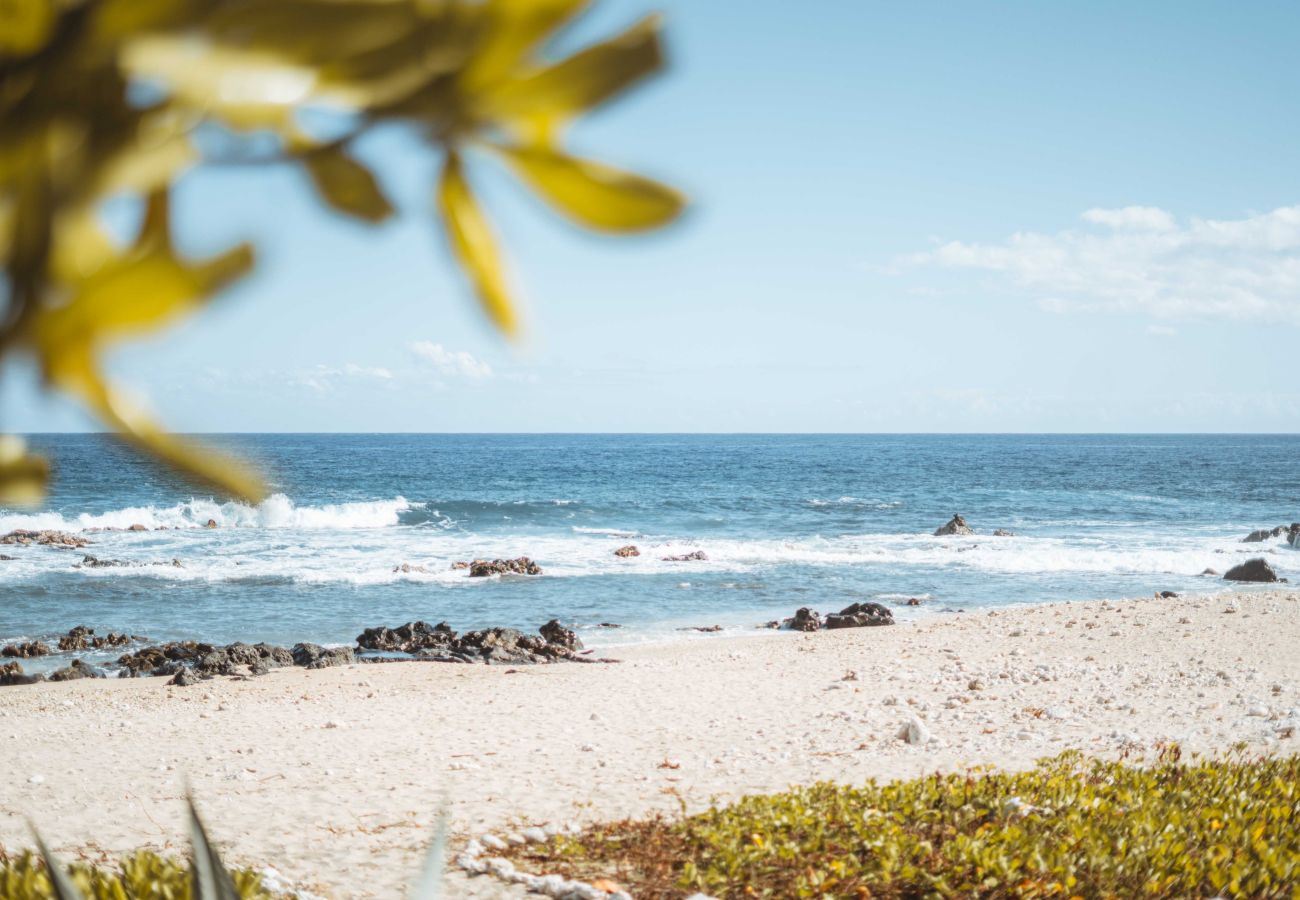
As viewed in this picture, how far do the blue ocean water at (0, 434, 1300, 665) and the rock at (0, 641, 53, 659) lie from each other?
144cm

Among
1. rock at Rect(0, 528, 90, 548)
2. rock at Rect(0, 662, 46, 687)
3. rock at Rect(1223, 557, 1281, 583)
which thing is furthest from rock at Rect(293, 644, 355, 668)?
rock at Rect(1223, 557, 1281, 583)

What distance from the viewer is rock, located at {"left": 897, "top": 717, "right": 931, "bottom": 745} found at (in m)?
7.76

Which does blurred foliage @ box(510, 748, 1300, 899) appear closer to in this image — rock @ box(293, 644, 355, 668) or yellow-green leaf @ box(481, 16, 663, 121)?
yellow-green leaf @ box(481, 16, 663, 121)

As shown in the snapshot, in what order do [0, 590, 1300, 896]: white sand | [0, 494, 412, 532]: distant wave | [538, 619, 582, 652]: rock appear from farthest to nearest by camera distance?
1. [0, 494, 412, 532]: distant wave
2. [538, 619, 582, 652]: rock
3. [0, 590, 1300, 896]: white sand

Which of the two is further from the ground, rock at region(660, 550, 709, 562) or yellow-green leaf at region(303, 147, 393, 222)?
yellow-green leaf at region(303, 147, 393, 222)

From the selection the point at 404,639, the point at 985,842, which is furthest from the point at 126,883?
the point at 404,639

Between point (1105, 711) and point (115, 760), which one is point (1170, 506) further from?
point (115, 760)

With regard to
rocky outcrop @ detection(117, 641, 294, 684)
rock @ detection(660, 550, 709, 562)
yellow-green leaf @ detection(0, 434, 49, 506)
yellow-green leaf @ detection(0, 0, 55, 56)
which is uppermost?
yellow-green leaf @ detection(0, 0, 55, 56)

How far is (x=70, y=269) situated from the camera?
0.30 m

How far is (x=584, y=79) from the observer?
0.33 meters

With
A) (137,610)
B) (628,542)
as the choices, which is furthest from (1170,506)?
(137,610)

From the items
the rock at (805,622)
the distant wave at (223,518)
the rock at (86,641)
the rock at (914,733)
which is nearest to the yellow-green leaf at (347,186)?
the rock at (914,733)

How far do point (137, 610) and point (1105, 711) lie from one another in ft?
51.4

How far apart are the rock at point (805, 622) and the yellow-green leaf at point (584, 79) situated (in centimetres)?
1544
